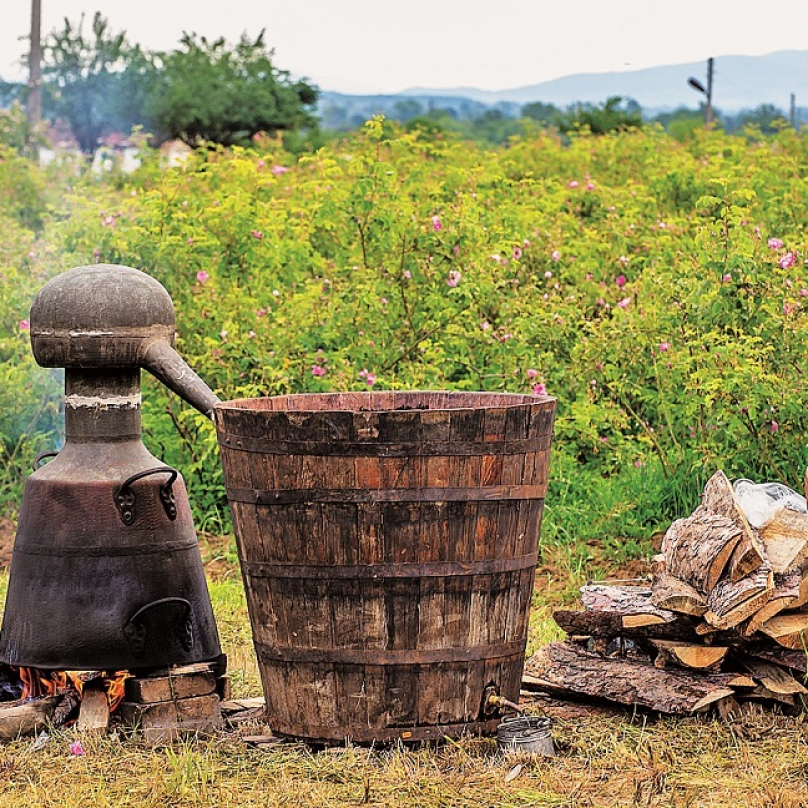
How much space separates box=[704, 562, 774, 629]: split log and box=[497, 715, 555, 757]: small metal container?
0.64 meters

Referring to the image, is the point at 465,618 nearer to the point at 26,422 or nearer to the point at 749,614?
the point at 749,614

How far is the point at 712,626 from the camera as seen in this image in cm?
412

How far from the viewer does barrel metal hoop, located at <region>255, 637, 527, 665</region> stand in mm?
3748

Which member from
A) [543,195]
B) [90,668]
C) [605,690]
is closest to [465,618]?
[605,690]

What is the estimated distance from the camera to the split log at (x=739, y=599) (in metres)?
4.02

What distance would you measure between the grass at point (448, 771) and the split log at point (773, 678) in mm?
88

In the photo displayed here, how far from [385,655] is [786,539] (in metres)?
1.42

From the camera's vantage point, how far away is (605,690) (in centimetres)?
422

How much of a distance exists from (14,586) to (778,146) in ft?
39.8

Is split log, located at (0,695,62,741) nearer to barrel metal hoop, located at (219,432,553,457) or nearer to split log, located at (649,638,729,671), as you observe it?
barrel metal hoop, located at (219,432,553,457)

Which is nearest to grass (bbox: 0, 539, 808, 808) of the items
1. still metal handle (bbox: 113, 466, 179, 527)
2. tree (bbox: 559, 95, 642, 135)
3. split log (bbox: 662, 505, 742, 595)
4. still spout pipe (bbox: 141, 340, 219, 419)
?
split log (bbox: 662, 505, 742, 595)

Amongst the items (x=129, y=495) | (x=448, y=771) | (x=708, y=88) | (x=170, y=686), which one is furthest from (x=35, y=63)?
(x=448, y=771)

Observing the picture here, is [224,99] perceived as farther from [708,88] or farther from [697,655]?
[697,655]

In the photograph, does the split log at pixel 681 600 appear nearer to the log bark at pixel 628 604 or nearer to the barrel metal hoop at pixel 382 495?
the log bark at pixel 628 604
